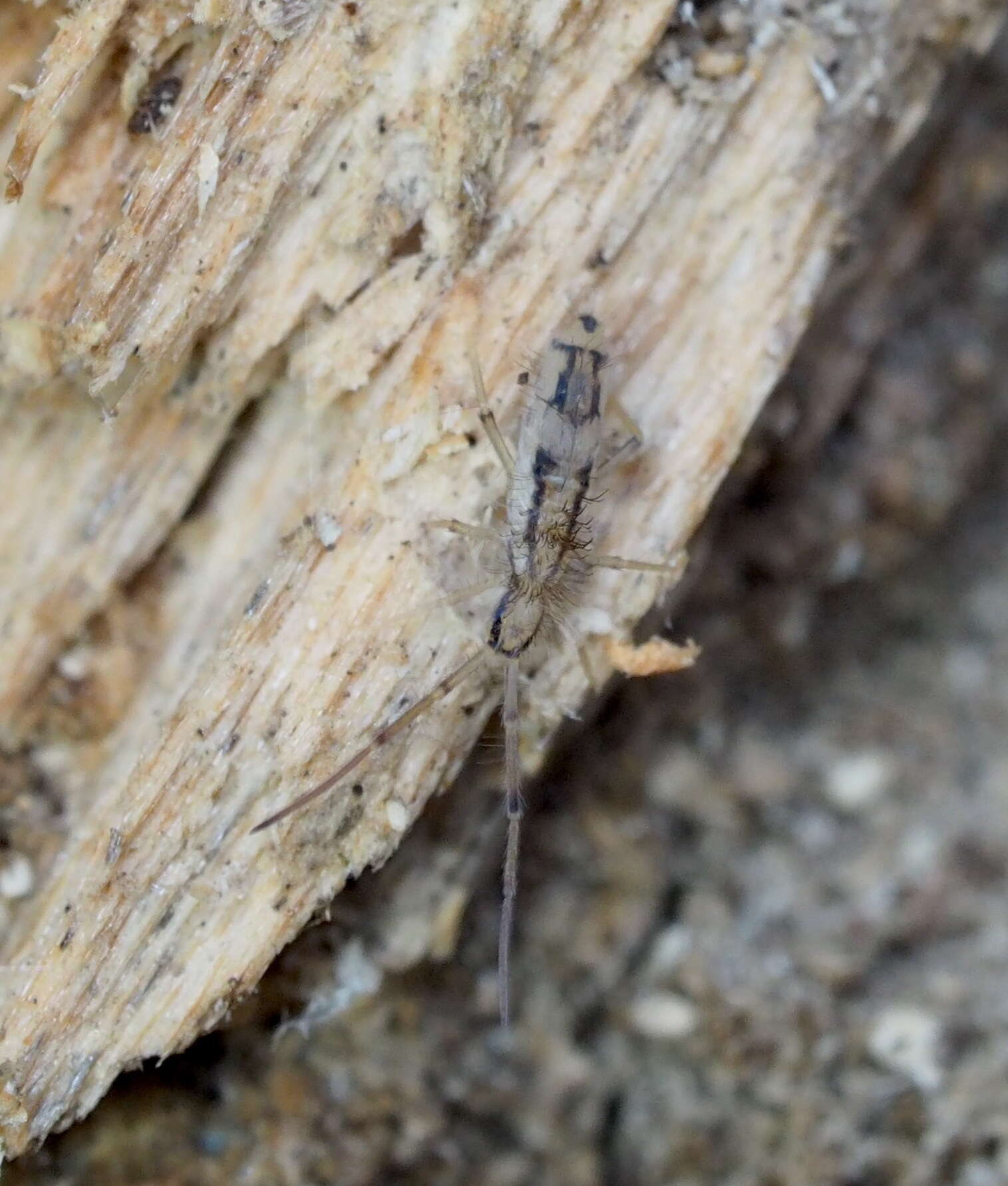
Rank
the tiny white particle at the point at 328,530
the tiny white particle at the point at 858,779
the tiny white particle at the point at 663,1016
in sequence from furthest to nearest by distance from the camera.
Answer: the tiny white particle at the point at 858,779
the tiny white particle at the point at 663,1016
the tiny white particle at the point at 328,530

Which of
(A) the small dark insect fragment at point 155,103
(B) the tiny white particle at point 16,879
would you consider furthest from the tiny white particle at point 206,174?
(B) the tiny white particle at point 16,879

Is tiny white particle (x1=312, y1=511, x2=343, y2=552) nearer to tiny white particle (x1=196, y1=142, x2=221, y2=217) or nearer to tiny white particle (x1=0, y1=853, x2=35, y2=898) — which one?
tiny white particle (x1=196, y1=142, x2=221, y2=217)

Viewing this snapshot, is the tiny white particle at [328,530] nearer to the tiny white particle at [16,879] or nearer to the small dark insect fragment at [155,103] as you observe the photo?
the small dark insect fragment at [155,103]

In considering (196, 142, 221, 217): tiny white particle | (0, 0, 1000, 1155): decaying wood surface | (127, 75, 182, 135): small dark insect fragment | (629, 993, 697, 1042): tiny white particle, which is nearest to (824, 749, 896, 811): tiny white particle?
(629, 993, 697, 1042): tiny white particle

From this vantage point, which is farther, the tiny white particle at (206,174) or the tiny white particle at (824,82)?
the tiny white particle at (824,82)

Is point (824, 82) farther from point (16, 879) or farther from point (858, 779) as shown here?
point (16, 879)

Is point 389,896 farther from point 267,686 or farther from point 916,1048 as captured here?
point 916,1048
